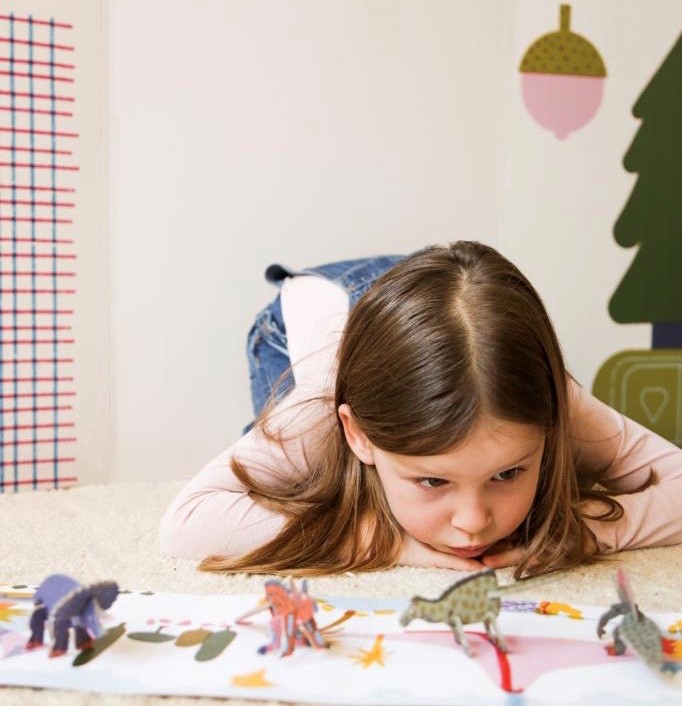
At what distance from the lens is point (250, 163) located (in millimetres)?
1339

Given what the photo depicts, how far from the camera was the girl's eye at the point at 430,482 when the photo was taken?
77 centimetres

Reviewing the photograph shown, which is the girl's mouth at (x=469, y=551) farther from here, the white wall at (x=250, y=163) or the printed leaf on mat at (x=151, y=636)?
the white wall at (x=250, y=163)

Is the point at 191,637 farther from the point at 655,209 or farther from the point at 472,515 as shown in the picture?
the point at 655,209

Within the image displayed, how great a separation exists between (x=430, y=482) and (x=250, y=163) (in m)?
0.74

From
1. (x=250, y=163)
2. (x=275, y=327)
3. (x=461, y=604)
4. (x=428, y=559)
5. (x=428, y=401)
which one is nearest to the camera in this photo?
(x=461, y=604)

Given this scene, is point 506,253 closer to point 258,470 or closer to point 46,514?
point 258,470

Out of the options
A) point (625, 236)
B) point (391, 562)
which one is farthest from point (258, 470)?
point (625, 236)

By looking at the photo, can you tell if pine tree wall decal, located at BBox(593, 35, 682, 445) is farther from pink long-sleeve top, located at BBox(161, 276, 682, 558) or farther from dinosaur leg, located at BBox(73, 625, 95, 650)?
dinosaur leg, located at BBox(73, 625, 95, 650)

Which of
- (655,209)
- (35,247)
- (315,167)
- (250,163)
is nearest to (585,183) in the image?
(655,209)

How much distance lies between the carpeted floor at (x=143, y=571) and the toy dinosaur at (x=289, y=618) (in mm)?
63

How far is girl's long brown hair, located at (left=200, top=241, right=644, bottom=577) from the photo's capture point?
74 centimetres

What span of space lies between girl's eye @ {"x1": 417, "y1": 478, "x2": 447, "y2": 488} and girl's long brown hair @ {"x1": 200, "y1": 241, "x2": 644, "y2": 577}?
4 cm

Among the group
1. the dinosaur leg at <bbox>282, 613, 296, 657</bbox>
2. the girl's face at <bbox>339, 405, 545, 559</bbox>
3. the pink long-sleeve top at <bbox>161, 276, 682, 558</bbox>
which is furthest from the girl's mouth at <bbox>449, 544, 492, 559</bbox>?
the dinosaur leg at <bbox>282, 613, 296, 657</bbox>

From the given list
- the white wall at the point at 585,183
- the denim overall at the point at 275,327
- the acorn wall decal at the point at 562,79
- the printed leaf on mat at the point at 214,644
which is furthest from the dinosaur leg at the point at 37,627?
the acorn wall decal at the point at 562,79
